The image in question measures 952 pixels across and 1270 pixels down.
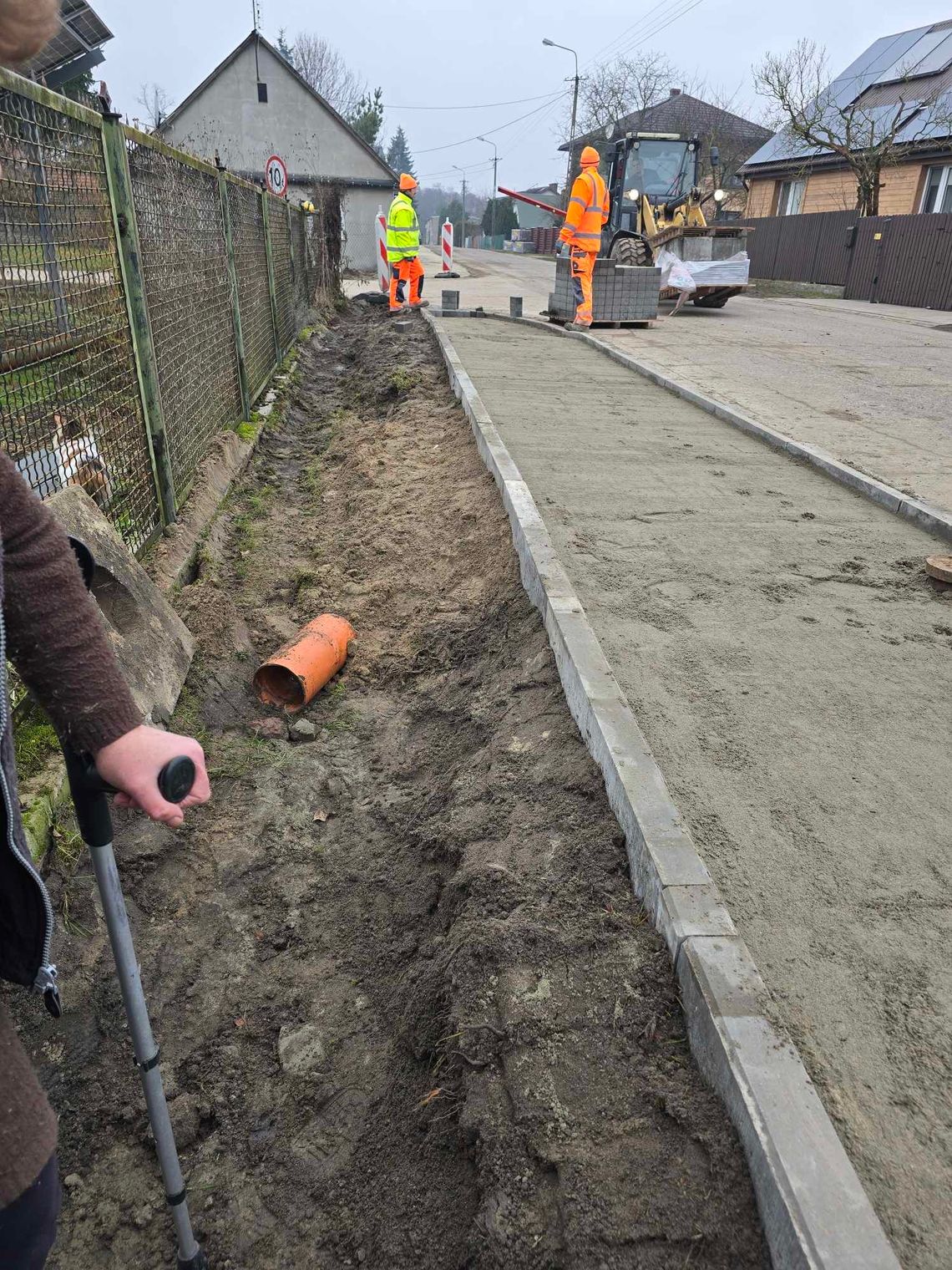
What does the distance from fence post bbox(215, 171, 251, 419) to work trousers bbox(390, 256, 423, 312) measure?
28.6 ft

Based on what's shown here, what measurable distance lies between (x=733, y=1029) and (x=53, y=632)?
5.27 feet

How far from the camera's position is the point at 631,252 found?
54.7ft

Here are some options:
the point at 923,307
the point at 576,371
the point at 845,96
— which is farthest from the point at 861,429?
the point at 845,96

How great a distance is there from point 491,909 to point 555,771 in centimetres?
64

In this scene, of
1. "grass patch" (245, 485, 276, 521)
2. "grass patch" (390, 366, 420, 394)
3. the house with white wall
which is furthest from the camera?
the house with white wall

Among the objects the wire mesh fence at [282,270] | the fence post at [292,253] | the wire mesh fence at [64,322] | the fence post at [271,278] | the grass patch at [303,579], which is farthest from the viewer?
the fence post at [292,253]

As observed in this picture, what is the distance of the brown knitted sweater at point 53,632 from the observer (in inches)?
51.1

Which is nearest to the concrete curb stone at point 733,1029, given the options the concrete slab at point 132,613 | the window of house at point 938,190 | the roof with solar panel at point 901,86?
the concrete slab at point 132,613

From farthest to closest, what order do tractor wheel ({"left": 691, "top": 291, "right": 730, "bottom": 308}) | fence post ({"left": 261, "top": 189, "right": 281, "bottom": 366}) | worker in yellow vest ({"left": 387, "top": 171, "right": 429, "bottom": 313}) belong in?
tractor wheel ({"left": 691, "top": 291, "right": 730, "bottom": 308}), worker in yellow vest ({"left": 387, "top": 171, "right": 429, "bottom": 313}), fence post ({"left": 261, "top": 189, "right": 281, "bottom": 366})

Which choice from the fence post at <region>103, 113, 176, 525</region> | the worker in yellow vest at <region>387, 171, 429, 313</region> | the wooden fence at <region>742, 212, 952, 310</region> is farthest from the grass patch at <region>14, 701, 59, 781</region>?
the wooden fence at <region>742, 212, 952, 310</region>

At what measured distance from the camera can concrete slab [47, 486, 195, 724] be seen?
11.4ft

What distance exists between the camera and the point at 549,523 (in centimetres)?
504

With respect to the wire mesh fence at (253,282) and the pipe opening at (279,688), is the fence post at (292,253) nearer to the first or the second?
the wire mesh fence at (253,282)

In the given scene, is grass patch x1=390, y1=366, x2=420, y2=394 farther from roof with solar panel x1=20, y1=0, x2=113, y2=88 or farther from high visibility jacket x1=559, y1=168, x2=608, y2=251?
roof with solar panel x1=20, y1=0, x2=113, y2=88
